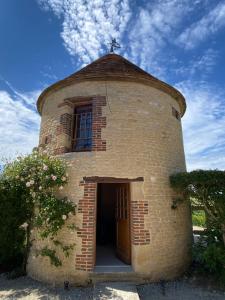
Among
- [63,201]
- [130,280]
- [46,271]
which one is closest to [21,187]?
[63,201]

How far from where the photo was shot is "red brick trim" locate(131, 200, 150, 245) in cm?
559

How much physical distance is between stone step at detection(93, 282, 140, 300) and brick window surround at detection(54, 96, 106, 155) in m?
3.30

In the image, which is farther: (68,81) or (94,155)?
(68,81)

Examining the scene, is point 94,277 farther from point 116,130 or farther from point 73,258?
point 116,130

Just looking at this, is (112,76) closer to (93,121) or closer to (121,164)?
(93,121)

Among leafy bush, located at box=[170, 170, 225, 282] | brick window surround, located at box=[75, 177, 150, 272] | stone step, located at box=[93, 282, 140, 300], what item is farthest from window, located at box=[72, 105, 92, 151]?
stone step, located at box=[93, 282, 140, 300]

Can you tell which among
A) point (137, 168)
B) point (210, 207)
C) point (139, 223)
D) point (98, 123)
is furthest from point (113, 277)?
point (98, 123)

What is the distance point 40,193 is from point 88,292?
2.66m

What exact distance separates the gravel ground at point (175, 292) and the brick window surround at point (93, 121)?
363cm

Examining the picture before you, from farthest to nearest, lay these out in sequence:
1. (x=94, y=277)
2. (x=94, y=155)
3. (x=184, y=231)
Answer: (x=184, y=231), (x=94, y=155), (x=94, y=277)

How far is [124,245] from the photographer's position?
6215 millimetres

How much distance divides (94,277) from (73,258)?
0.68 meters

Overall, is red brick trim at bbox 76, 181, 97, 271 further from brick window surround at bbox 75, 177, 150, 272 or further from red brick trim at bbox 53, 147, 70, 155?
red brick trim at bbox 53, 147, 70, 155

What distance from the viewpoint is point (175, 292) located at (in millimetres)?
5102
